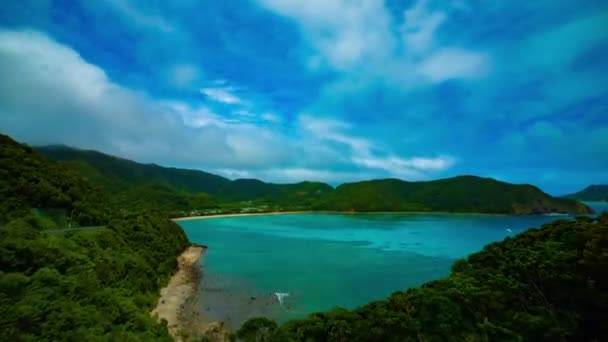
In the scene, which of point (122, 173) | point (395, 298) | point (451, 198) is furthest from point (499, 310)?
point (122, 173)

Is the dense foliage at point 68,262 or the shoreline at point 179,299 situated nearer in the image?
the dense foliage at point 68,262

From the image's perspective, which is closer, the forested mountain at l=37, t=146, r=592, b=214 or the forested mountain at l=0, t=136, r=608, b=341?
the forested mountain at l=0, t=136, r=608, b=341

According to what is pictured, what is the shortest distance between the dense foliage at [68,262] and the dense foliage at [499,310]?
20.8ft

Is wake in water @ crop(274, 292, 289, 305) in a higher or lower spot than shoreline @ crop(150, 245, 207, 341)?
higher

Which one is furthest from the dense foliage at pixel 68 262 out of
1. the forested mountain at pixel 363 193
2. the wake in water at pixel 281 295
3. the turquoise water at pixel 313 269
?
the forested mountain at pixel 363 193

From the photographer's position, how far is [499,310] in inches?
521

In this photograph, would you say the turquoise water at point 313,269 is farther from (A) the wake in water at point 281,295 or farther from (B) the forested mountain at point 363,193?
(B) the forested mountain at point 363,193

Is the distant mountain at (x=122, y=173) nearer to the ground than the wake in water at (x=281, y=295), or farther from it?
farther from it

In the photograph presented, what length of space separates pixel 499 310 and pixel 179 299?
835 inches

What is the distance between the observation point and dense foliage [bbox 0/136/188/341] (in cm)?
1138

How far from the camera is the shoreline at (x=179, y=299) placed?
1848 centimetres

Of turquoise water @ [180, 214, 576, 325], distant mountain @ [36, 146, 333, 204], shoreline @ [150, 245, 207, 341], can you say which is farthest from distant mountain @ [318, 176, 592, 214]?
shoreline @ [150, 245, 207, 341]

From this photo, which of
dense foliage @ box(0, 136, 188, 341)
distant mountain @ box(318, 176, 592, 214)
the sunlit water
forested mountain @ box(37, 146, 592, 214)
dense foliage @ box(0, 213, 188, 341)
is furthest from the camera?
distant mountain @ box(318, 176, 592, 214)

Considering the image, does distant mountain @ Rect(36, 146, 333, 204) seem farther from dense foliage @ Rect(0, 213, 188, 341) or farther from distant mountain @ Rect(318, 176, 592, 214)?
dense foliage @ Rect(0, 213, 188, 341)
